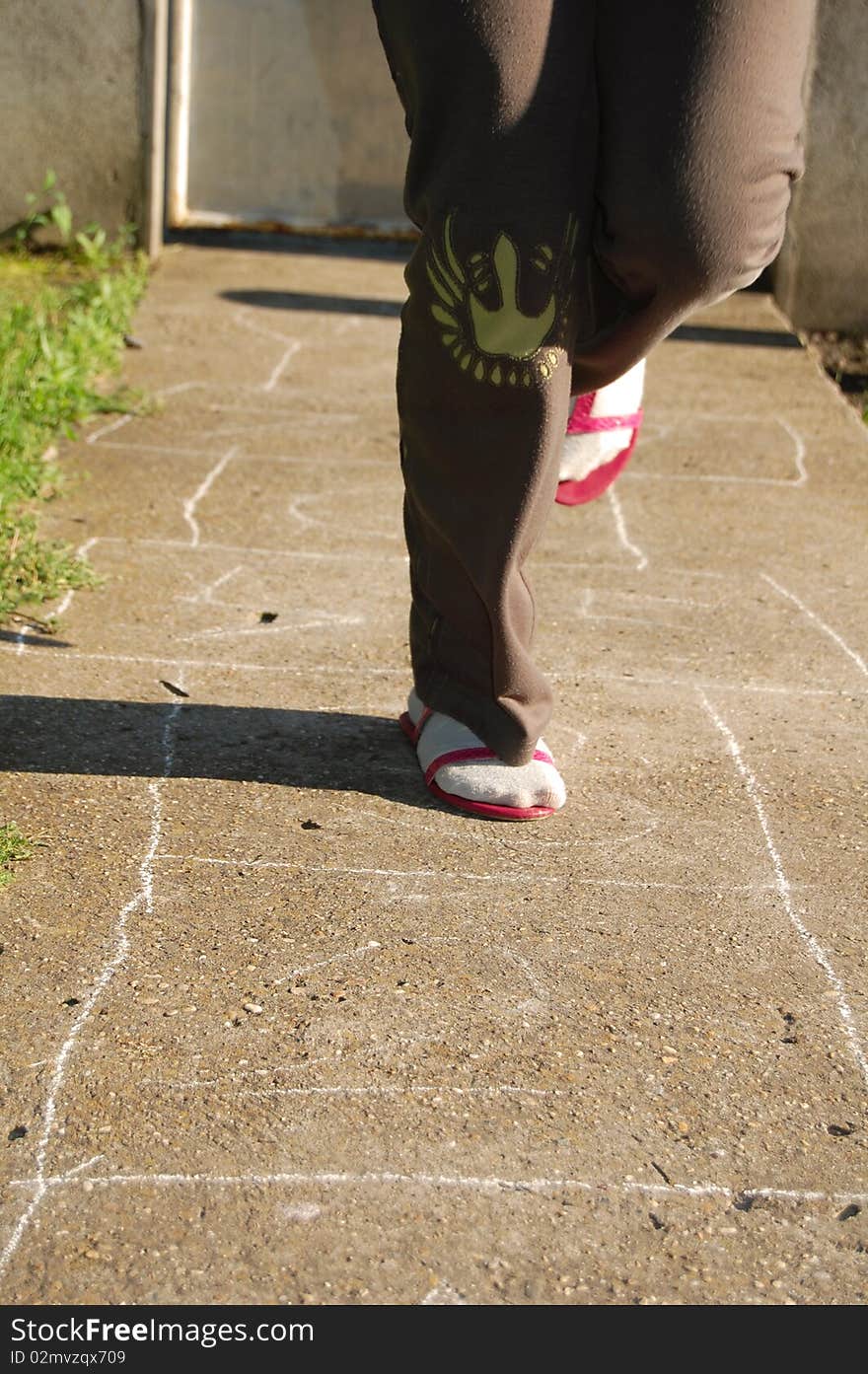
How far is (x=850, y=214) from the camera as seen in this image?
6488 millimetres

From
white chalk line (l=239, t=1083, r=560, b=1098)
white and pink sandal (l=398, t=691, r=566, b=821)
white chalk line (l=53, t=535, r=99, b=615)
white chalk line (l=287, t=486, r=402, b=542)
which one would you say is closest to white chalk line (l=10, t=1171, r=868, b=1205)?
white chalk line (l=239, t=1083, r=560, b=1098)

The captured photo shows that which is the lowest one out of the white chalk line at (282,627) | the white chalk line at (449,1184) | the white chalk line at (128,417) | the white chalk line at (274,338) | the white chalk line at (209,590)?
the white chalk line at (274,338)

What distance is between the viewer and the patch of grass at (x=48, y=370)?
10.9 feet

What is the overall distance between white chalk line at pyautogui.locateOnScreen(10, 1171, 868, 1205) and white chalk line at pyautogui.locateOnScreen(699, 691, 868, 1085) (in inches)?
10.3

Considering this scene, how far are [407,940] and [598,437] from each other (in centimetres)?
84

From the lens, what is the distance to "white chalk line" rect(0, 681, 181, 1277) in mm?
1577

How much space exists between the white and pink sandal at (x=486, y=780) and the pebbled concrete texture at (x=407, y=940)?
0.10ft

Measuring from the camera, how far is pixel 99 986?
1.94m

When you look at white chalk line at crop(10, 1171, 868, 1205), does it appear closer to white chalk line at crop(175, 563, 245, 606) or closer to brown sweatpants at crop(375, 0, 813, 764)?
brown sweatpants at crop(375, 0, 813, 764)

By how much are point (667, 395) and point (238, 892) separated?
3.49m

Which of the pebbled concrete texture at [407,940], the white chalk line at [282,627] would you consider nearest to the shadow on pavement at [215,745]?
the pebbled concrete texture at [407,940]

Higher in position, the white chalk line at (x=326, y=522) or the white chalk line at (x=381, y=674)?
the white chalk line at (x=381, y=674)

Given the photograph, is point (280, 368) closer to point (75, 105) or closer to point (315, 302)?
point (315, 302)

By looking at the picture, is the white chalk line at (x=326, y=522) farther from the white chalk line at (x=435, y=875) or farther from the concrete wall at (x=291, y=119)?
the concrete wall at (x=291, y=119)
